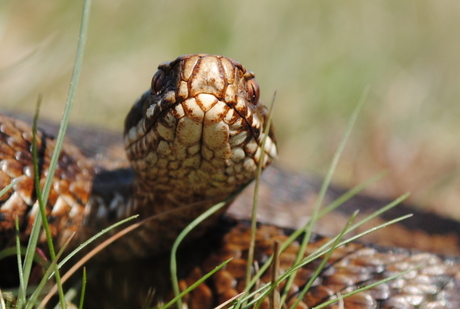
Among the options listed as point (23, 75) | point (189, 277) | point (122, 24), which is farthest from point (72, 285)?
point (122, 24)

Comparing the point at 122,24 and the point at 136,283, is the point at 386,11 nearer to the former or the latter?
the point at 122,24

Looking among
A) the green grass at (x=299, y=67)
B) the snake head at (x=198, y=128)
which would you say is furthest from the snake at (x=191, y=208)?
the green grass at (x=299, y=67)

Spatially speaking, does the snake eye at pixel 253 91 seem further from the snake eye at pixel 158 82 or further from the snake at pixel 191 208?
the snake eye at pixel 158 82

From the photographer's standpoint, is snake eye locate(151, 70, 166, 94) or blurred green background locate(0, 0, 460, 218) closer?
snake eye locate(151, 70, 166, 94)

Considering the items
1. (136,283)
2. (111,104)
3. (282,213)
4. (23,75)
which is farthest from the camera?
(111,104)

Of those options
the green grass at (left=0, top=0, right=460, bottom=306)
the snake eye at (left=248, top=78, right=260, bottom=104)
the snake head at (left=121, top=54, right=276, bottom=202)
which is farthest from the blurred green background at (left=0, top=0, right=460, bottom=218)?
the snake eye at (left=248, top=78, right=260, bottom=104)

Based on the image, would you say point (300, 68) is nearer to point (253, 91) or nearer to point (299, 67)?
point (299, 67)

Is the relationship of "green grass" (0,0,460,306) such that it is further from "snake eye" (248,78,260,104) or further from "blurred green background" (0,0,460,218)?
"snake eye" (248,78,260,104)
